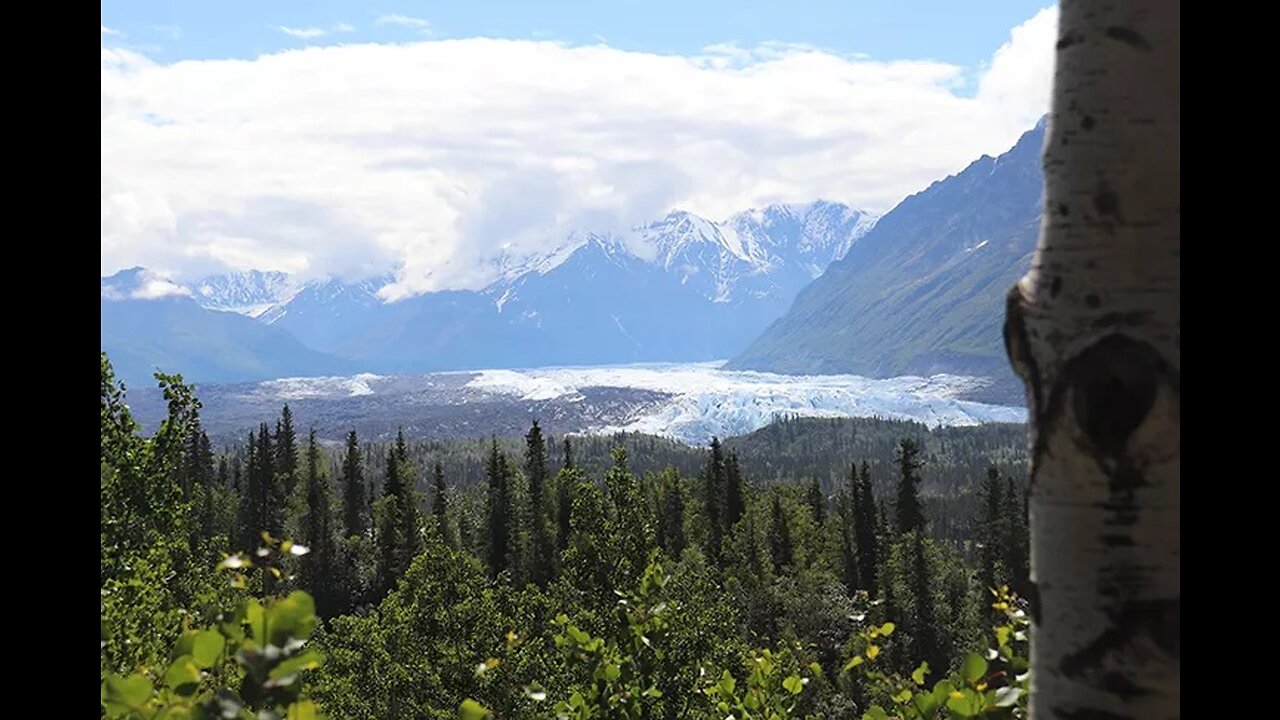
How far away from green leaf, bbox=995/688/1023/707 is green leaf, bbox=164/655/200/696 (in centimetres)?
230

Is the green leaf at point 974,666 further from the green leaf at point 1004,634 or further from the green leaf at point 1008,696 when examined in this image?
the green leaf at point 1004,634

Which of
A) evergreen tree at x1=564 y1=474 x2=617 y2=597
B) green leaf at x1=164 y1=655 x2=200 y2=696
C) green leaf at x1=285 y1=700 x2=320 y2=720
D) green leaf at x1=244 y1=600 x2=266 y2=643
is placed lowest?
evergreen tree at x1=564 y1=474 x2=617 y2=597

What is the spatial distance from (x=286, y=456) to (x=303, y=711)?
109950mm

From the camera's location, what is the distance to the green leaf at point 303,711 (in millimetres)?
2646

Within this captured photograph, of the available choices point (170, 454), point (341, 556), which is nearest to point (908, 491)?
point (341, 556)

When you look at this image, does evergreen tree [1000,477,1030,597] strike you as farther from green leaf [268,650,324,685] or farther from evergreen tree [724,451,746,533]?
green leaf [268,650,324,685]

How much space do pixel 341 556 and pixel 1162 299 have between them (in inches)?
3664

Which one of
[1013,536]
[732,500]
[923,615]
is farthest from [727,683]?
[732,500]

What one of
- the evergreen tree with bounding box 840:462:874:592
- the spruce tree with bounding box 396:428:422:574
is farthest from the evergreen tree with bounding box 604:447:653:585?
the evergreen tree with bounding box 840:462:874:592

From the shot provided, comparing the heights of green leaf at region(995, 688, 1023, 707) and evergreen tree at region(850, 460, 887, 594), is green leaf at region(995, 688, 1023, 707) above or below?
above

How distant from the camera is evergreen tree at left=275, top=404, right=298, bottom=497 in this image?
103188 millimetres

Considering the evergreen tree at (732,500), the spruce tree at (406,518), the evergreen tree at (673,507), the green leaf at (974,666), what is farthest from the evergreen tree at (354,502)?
the green leaf at (974,666)

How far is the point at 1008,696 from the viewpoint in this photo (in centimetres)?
338

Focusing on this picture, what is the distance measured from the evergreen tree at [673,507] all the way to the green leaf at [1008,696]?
83015 millimetres
